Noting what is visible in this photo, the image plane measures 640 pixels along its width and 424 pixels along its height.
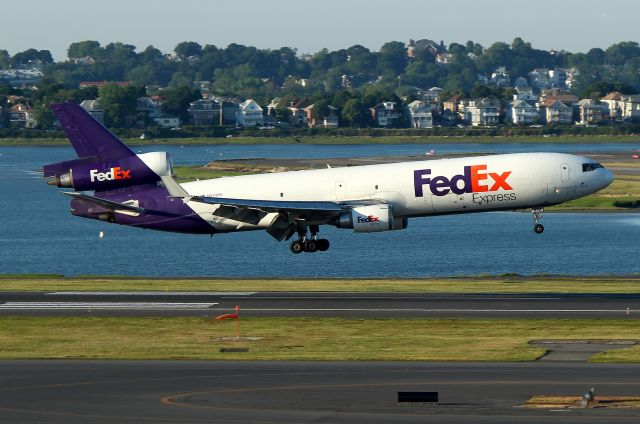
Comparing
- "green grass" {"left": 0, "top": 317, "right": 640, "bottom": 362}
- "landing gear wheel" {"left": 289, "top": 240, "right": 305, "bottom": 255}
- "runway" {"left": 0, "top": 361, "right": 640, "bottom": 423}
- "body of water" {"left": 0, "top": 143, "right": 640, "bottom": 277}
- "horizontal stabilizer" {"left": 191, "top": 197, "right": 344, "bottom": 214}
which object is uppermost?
"horizontal stabilizer" {"left": 191, "top": 197, "right": 344, "bottom": 214}

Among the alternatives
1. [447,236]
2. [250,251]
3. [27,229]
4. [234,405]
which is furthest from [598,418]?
[27,229]

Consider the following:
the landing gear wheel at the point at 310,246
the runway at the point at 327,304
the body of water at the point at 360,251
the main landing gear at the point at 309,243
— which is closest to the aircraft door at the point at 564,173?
the runway at the point at 327,304

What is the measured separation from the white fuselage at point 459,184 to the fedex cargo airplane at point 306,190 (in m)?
0.06

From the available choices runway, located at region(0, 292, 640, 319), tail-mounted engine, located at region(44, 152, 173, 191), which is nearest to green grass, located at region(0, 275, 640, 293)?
runway, located at region(0, 292, 640, 319)

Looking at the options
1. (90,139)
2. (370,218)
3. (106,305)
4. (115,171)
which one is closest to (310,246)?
(370,218)

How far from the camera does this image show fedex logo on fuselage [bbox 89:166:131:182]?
74.1 metres

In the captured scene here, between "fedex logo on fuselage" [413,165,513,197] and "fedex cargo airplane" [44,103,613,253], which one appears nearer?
"fedex logo on fuselage" [413,165,513,197]

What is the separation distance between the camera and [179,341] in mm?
55875

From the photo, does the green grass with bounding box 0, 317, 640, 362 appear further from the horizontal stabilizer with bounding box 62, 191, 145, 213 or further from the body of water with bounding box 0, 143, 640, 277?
the body of water with bounding box 0, 143, 640, 277

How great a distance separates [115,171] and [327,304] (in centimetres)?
1547

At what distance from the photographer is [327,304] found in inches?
2731

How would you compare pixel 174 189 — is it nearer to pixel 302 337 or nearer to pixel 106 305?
pixel 106 305

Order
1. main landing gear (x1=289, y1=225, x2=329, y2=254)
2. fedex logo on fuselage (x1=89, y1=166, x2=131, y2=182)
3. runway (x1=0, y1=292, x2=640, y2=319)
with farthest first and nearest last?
fedex logo on fuselage (x1=89, y1=166, x2=131, y2=182)
main landing gear (x1=289, y1=225, x2=329, y2=254)
runway (x1=0, y1=292, x2=640, y2=319)

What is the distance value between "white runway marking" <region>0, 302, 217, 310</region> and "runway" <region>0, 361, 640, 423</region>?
723 inches
